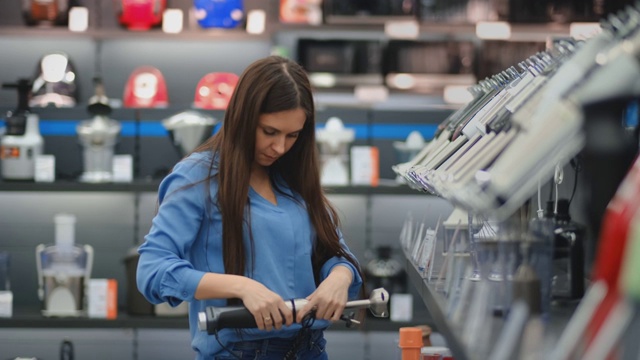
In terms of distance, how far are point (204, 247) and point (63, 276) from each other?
2.77 metres

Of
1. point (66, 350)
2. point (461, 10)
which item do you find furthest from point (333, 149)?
point (66, 350)

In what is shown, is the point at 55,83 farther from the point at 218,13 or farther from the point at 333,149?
the point at 333,149

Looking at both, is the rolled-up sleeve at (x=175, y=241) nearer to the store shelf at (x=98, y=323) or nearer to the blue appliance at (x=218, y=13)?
the store shelf at (x=98, y=323)

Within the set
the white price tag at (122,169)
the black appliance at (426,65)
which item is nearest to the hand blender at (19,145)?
the white price tag at (122,169)

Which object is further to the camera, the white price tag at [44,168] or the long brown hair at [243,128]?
the white price tag at [44,168]

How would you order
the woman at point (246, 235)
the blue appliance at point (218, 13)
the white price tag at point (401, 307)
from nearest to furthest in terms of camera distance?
1. the woman at point (246, 235)
2. the white price tag at point (401, 307)
3. the blue appliance at point (218, 13)

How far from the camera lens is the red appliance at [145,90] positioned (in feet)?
18.2

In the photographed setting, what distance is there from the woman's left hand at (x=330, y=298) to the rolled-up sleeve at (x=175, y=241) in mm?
247

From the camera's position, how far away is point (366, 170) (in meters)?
5.13

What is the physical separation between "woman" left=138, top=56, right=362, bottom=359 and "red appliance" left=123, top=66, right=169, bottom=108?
321cm

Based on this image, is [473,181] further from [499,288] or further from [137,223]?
[137,223]

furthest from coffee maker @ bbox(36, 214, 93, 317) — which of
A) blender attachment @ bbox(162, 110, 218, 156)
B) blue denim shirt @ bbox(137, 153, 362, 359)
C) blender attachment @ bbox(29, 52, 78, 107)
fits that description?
blue denim shirt @ bbox(137, 153, 362, 359)

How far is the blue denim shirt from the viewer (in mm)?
2252

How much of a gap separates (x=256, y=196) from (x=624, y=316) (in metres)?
1.43
